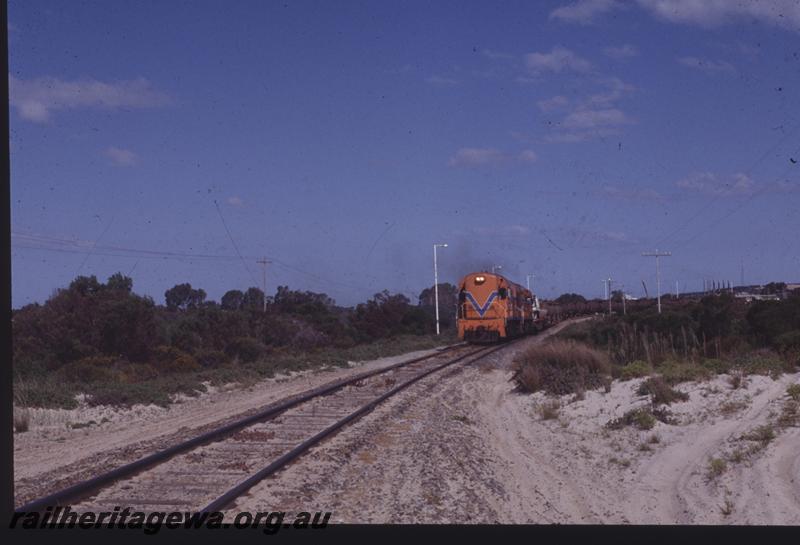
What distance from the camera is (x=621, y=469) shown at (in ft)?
36.8

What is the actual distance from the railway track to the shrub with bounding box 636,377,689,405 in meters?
5.34

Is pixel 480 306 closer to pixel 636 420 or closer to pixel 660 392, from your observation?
pixel 660 392

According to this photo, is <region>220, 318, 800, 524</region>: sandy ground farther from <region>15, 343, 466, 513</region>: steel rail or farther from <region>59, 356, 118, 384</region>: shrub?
<region>59, 356, 118, 384</region>: shrub

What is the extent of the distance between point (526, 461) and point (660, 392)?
3.65 meters

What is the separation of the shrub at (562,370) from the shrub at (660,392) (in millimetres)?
1759

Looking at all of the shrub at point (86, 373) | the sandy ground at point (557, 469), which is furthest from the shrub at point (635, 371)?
→ the shrub at point (86, 373)

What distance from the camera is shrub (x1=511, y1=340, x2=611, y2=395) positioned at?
56.9ft

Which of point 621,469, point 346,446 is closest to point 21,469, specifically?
point 346,446

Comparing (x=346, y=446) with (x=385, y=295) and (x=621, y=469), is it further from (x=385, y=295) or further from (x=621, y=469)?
(x=385, y=295)

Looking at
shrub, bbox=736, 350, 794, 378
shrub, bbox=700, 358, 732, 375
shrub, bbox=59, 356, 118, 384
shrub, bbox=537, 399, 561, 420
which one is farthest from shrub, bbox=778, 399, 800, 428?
shrub, bbox=59, 356, 118, 384

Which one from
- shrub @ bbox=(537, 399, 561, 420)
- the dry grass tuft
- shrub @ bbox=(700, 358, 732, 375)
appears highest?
shrub @ bbox=(700, 358, 732, 375)

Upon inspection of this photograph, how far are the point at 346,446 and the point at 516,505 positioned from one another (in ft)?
11.4

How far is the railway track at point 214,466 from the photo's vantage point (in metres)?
8.31

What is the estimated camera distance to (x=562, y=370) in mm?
18625
